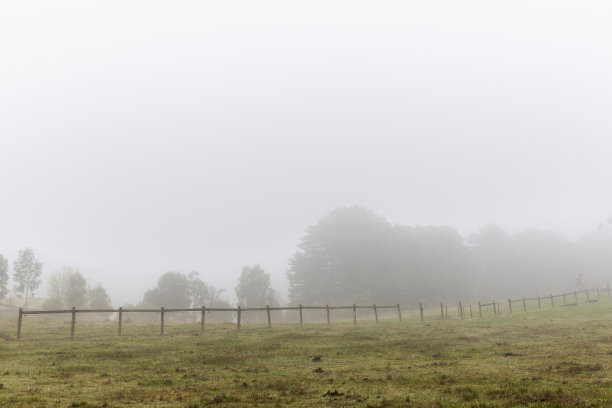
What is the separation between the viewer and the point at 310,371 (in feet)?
58.0

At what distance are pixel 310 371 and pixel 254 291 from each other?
8076 centimetres

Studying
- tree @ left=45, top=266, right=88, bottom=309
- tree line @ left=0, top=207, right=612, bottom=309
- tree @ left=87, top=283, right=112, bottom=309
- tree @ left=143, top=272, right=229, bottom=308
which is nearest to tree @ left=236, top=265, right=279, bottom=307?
tree line @ left=0, top=207, right=612, bottom=309

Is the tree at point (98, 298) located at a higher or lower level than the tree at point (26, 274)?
lower

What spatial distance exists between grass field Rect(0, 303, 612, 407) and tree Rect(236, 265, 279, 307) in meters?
65.8

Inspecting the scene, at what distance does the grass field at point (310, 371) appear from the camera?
12.0 meters

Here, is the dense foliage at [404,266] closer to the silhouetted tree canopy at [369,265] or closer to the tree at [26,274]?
the silhouetted tree canopy at [369,265]

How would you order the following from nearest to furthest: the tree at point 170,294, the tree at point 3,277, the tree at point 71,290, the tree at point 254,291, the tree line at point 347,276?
the tree at point 3,277, the tree at point 71,290, the tree line at point 347,276, the tree at point 170,294, the tree at point 254,291

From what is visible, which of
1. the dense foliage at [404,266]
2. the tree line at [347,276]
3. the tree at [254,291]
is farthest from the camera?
the tree at [254,291]

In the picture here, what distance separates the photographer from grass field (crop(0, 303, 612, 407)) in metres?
12.0

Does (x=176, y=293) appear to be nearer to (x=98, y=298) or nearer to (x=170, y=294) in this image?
(x=170, y=294)

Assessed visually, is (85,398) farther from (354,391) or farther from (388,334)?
(388,334)

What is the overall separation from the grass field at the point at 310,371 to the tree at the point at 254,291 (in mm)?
65789

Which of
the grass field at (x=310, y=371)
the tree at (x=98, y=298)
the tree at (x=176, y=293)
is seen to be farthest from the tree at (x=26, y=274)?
the grass field at (x=310, y=371)

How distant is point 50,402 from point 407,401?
428 inches
